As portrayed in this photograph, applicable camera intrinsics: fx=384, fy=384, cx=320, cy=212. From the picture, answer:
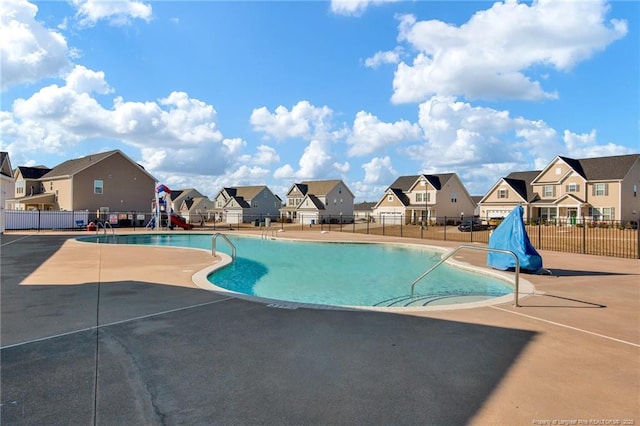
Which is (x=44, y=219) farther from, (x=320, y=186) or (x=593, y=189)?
(x=593, y=189)

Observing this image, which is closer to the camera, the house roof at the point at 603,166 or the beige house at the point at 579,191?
the beige house at the point at 579,191

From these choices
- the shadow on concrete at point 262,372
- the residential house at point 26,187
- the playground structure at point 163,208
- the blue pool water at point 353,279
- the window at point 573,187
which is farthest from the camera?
the residential house at point 26,187

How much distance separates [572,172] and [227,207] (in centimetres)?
5443

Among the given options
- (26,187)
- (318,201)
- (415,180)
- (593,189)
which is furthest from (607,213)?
(26,187)

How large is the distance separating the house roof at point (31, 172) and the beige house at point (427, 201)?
148ft

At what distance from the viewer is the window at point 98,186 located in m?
42.6

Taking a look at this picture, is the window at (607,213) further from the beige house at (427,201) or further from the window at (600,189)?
the beige house at (427,201)

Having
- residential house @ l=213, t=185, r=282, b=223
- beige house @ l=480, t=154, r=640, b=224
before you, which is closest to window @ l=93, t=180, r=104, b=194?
residential house @ l=213, t=185, r=282, b=223

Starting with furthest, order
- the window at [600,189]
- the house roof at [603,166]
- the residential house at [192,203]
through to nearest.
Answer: the residential house at [192,203] < the window at [600,189] < the house roof at [603,166]

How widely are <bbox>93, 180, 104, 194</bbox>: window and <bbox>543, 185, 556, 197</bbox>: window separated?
52.6 meters

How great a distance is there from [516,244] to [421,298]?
3.84 metres

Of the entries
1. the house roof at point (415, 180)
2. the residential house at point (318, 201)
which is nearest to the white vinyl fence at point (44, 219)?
the residential house at point (318, 201)

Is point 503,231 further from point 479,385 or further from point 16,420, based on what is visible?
point 16,420

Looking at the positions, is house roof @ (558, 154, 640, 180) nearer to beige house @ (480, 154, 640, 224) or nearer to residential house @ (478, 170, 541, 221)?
beige house @ (480, 154, 640, 224)
